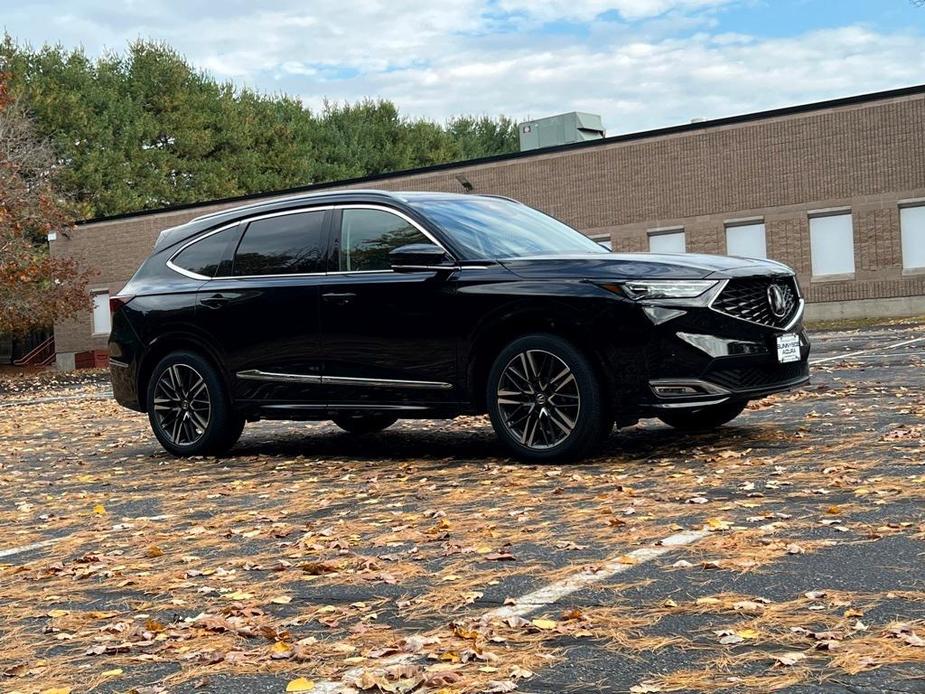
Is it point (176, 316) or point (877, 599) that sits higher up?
point (176, 316)

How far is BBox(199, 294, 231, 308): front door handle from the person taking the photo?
32.4 ft

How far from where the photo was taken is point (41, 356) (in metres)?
54.1

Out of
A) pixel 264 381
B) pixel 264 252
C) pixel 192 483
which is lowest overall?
pixel 192 483

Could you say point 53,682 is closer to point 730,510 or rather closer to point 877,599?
point 877,599

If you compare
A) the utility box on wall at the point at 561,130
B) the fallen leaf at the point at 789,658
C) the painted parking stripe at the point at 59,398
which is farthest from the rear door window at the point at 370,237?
the utility box on wall at the point at 561,130

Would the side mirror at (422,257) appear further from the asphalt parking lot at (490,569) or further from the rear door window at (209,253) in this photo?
the rear door window at (209,253)

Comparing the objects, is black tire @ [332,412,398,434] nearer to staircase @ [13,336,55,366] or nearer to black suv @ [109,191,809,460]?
black suv @ [109,191,809,460]

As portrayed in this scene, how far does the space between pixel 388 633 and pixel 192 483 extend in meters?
4.69

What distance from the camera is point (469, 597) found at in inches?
189

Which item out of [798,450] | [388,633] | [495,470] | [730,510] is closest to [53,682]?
[388,633]

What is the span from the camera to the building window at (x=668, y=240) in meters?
36.6

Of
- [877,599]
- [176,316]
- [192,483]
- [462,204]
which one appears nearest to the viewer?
[877,599]

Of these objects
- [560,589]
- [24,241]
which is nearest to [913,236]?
[24,241]

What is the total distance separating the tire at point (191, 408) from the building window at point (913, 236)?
87.8 ft
